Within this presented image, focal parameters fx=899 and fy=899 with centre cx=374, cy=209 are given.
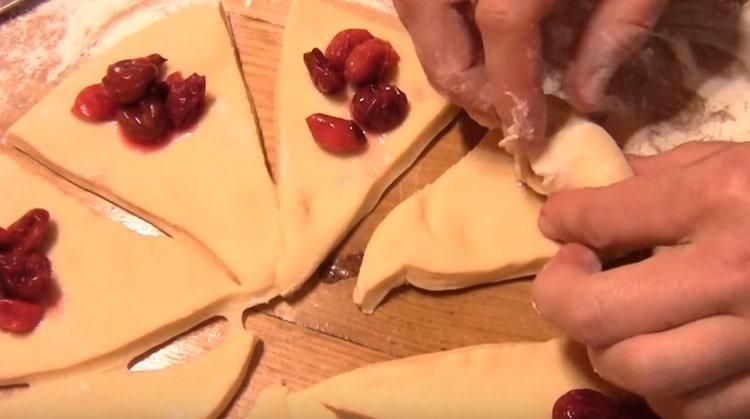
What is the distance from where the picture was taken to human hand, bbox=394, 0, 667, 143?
1.10 meters

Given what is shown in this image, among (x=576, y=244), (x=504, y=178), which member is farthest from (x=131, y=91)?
(x=576, y=244)

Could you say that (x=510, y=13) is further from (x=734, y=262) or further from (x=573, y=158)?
(x=734, y=262)

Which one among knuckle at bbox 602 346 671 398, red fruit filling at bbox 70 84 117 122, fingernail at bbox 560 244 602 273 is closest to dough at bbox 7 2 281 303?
red fruit filling at bbox 70 84 117 122

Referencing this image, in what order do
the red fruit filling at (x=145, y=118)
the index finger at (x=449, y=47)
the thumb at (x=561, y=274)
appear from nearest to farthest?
the thumb at (x=561, y=274) < the index finger at (x=449, y=47) < the red fruit filling at (x=145, y=118)

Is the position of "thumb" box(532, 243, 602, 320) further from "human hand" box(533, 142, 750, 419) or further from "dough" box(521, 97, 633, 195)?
"dough" box(521, 97, 633, 195)

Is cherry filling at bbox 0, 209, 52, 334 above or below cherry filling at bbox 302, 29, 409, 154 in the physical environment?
below

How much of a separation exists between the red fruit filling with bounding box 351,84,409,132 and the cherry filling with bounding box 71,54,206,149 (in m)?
0.26

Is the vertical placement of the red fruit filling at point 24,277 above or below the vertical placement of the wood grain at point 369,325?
above

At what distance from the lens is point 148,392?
128cm

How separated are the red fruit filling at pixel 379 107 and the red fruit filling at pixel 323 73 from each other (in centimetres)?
4

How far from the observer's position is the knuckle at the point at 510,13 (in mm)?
1081

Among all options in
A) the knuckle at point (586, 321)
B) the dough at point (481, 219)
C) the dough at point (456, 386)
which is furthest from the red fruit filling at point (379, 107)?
the knuckle at point (586, 321)

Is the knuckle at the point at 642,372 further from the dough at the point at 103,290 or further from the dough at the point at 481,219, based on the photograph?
the dough at the point at 103,290

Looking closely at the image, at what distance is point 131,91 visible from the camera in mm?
1403
